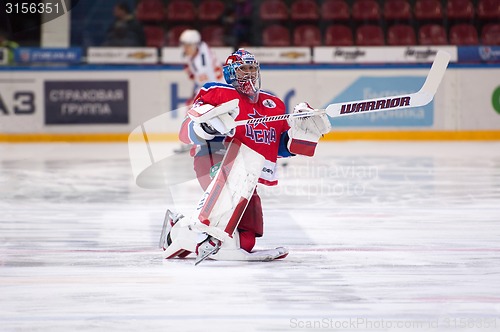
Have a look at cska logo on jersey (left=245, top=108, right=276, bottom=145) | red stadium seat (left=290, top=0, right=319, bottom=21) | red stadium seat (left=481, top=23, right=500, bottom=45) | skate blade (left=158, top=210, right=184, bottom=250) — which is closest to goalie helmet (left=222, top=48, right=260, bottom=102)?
cska logo on jersey (left=245, top=108, right=276, bottom=145)

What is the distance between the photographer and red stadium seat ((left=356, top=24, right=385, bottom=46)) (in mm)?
13047

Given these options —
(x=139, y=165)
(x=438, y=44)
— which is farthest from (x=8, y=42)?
(x=438, y=44)

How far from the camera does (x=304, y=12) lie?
1327 cm

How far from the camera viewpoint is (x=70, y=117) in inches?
473

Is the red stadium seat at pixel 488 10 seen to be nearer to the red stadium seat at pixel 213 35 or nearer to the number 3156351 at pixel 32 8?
the red stadium seat at pixel 213 35

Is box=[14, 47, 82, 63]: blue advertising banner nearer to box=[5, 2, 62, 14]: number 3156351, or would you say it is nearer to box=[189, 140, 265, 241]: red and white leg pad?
box=[5, 2, 62, 14]: number 3156351

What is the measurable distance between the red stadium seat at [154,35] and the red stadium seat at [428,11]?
3498 millimetres

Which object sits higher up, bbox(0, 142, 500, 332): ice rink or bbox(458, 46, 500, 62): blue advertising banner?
bbox(458, 46, 500, 62): blue advertising banner

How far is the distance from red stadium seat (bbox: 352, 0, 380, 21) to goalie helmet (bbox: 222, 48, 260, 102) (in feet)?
29.3

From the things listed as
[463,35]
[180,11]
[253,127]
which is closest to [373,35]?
[463,35]

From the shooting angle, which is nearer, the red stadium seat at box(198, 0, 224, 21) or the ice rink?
the ice rink

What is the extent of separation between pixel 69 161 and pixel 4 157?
85 centimetres

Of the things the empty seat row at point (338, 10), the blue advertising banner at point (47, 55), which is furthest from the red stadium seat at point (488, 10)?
the blue advertising banner at point (47, 55)

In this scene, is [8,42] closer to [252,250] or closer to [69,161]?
[69,161]
